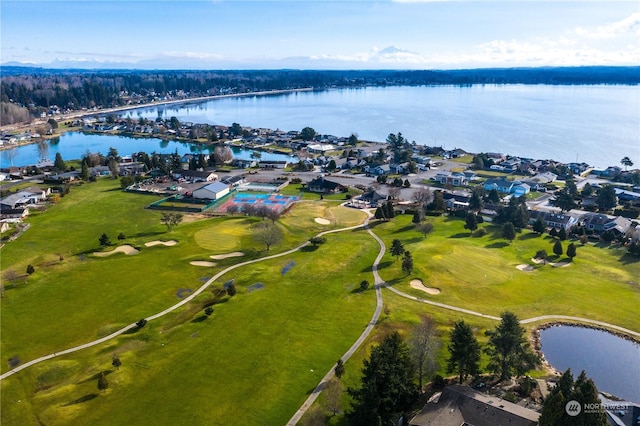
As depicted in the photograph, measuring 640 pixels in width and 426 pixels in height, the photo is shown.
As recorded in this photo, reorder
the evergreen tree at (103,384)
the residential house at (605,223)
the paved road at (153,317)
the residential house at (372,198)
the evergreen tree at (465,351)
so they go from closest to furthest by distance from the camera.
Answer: the evergreen tree at (465,351)
the evergreen tree at (103,384)
the paved road at (153,317)
the residential house at (605,223)
the residential house at (372,198)

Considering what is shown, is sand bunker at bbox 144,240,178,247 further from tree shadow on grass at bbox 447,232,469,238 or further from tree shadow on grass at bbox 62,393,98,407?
tree shadow on grass at bbox 447,232,469,238

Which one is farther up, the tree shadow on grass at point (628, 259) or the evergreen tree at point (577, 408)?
the evergreen tree at point (577, 408)

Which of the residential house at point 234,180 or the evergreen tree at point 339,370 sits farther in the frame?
the residential house at point 234,180

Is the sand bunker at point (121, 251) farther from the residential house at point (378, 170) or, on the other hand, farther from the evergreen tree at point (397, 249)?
the residential house at point (378, 170)

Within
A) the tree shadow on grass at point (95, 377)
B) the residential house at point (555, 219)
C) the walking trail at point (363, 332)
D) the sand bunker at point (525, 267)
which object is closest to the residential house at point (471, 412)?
the walking trail at point (363, 332)

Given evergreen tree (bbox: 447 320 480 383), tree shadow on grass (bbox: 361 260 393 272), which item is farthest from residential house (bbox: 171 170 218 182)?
evergreen tree (bbox: 447 320 480 383)
